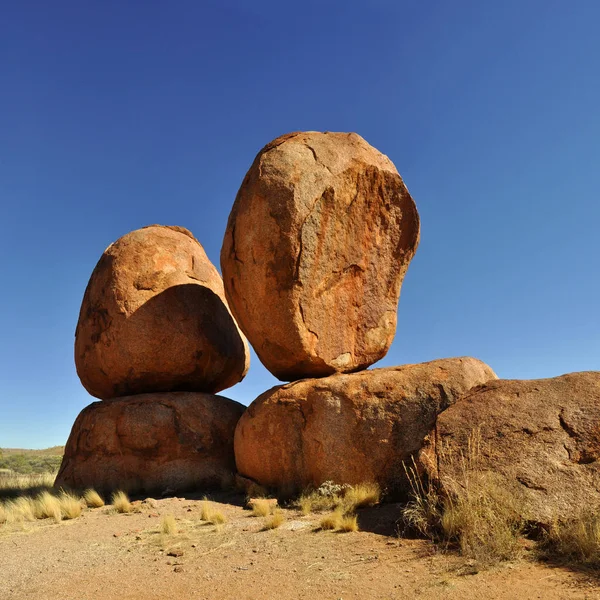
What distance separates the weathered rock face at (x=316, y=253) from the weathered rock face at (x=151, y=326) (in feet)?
5.74

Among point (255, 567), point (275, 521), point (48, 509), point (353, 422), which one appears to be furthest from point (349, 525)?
point (48, 509)

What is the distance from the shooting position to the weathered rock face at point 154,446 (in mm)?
9477

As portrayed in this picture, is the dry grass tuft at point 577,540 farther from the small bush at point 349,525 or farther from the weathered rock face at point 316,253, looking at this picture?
the weathered rock face at point 316,253

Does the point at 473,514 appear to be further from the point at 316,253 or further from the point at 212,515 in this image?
the point at 316,253

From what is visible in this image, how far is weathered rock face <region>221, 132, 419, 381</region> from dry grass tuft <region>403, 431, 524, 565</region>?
10.6 feet

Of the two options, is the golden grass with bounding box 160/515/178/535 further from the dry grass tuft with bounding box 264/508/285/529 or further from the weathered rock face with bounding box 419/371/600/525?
the weathered rock face with bounding box 419/371/600/525

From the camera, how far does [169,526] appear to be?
21.8 ft

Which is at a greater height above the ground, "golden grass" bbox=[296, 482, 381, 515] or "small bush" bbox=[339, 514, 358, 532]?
"golden grass" bbox=[296, 482, 381, 515]

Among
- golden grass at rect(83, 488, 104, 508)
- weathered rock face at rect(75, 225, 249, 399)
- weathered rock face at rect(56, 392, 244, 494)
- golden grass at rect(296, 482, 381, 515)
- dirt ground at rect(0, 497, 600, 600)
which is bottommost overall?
dirt ground at rect(0, 497, 600, 600)

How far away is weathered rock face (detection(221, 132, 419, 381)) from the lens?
8609 mm

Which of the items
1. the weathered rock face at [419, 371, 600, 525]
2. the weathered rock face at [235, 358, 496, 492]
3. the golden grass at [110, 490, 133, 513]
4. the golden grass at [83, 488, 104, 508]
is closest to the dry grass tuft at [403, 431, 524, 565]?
the weathered rock face at [419, 371, 600, 525]

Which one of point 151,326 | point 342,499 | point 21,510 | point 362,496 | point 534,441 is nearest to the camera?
point 534,441

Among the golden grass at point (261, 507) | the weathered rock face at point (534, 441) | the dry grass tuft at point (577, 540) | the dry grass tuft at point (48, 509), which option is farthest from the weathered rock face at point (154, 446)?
the dry grass tuft at point (577, 540)

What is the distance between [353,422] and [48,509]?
4321 millimetres
